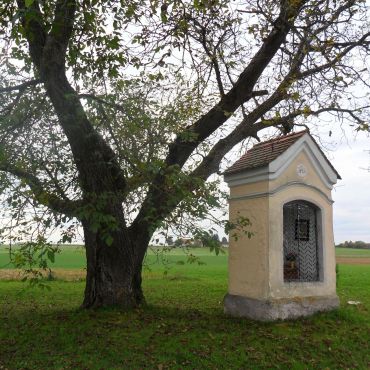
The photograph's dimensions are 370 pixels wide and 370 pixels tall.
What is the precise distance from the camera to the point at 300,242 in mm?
10414

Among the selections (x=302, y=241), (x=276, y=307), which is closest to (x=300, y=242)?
(x=302, y=241)

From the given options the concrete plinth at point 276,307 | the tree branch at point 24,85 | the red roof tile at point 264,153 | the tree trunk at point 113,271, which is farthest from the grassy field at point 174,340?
the tree branch at point 24,85

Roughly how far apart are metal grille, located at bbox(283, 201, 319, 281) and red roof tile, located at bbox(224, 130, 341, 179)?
1229mm

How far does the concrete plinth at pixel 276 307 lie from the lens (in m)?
8.98

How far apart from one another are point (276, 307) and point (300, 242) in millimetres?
1978

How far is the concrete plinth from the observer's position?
8.98m

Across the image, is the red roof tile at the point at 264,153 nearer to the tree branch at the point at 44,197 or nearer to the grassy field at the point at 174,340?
the grassy field at the point at 174,340

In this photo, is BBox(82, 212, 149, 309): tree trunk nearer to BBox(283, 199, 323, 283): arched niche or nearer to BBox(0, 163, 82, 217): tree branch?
BBox(0, 163, 82, 217): tree branch

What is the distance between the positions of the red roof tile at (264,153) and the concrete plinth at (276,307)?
2.76m

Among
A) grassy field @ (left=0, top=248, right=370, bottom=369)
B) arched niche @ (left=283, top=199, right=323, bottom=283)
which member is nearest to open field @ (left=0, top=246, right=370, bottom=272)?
grassy field @ (left=0, top=248, right=370, bottom=369)

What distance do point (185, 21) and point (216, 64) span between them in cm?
146

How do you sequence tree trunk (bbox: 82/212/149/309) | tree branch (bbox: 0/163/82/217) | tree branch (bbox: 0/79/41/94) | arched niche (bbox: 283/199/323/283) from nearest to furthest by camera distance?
tree branch (bbox: 0/163/82/217) < tree branch (bbox: 0/79/41/94) < tree trunk (bbox: 82/212/149/309) < arched niche (bbox: 283/199/323/283)

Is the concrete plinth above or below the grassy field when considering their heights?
above

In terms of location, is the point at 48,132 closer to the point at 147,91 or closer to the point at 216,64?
the point at 147,91
